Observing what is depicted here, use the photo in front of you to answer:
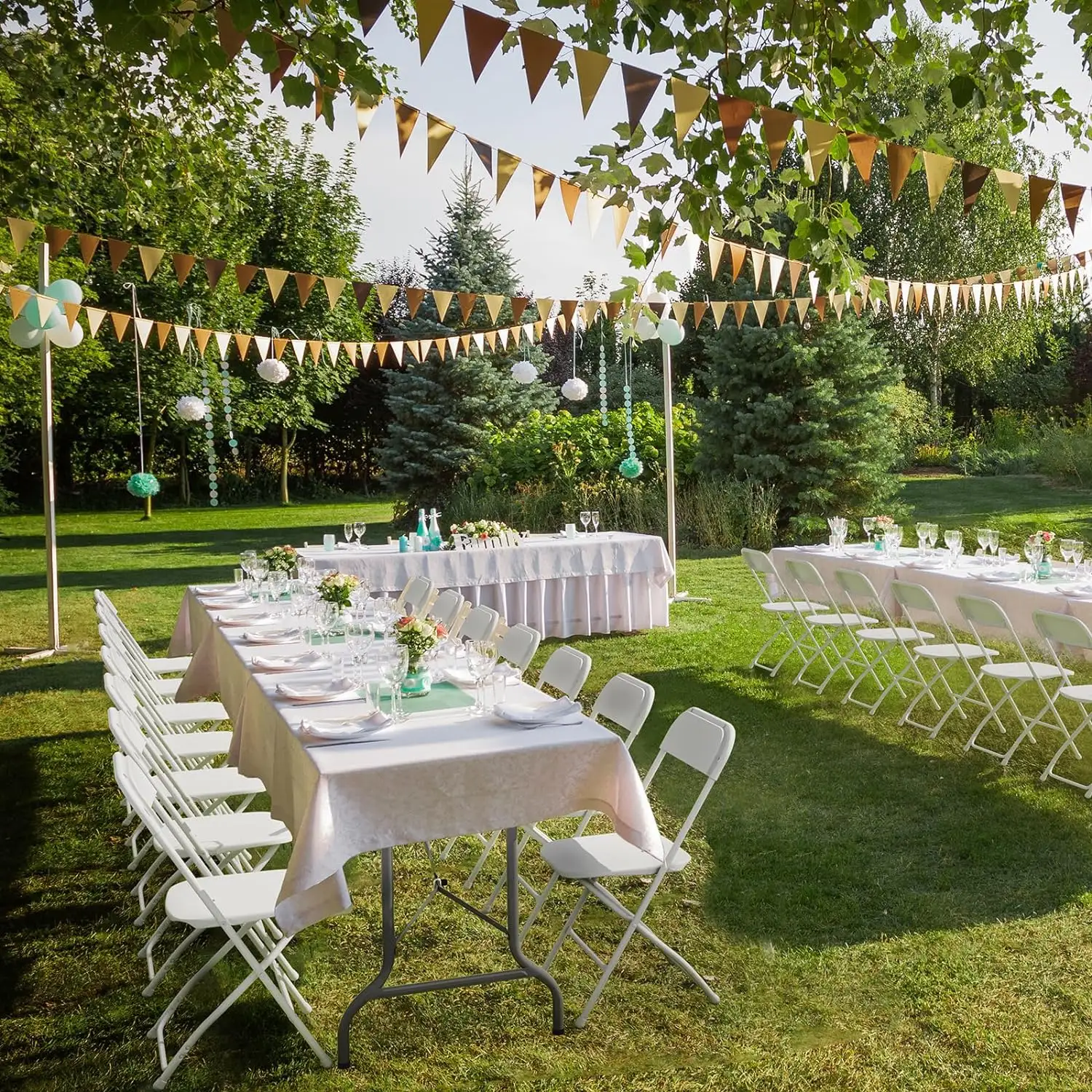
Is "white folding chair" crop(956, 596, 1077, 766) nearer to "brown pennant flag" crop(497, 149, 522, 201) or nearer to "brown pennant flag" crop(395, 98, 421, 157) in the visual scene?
"brown pennant flag" crop(497, 149, 522, 201)

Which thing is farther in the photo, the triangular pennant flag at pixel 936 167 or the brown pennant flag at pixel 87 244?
the brown pennant flag at pixel 87 244

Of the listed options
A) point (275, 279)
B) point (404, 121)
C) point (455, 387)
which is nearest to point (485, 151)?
point (404, 121)

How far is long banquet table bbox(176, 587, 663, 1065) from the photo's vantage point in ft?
9.94

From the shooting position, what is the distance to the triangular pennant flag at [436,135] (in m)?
4.82

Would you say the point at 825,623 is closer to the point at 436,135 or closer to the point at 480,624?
the point at 480,624

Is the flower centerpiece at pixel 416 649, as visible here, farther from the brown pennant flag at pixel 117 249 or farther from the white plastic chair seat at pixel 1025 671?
the brown pennant flag at pixel 117 249

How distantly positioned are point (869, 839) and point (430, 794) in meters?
2.33

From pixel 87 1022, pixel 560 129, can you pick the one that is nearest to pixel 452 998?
pixel 87 1022

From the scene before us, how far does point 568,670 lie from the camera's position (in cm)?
430

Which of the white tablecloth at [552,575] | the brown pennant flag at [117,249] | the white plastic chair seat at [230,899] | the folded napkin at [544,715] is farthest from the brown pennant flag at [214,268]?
the white plastic chair seat at [230,899]

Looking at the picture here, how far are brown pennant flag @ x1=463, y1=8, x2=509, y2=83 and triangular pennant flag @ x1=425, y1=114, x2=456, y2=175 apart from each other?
1.43m

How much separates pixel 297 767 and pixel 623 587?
19.3 feet

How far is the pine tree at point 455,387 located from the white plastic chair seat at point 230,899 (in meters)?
14.3

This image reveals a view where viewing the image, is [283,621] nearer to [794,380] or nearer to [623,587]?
[623,587]
